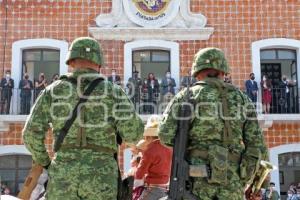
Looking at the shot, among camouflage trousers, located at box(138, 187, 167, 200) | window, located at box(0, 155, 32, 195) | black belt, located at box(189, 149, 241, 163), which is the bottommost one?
window, located at box(0, 155, 32, 195)

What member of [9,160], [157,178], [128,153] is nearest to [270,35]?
[128,153]

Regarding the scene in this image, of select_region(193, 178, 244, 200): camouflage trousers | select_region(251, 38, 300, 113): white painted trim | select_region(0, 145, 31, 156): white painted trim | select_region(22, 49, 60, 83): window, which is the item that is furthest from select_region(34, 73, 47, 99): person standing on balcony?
select_region(193, 178, 244, 200): camouflage trousers

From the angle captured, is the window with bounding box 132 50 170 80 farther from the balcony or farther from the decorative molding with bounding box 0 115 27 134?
the decorative molding with bounding box 0 115 27 134

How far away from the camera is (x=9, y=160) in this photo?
1459 centimetres

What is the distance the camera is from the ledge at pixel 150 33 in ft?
48.7

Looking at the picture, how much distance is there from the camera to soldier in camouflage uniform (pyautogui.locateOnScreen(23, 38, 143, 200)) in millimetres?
4453

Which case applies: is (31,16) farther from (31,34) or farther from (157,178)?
(157,178)

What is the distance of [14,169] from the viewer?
47.8 feet

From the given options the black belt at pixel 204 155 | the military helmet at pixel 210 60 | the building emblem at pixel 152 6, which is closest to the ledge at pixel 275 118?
the building emblem at pixel 152 6

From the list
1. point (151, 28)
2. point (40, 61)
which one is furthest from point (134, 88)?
point (40, 61)

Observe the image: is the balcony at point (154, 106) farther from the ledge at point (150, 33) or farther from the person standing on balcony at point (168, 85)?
the ledge at point (150, 33)

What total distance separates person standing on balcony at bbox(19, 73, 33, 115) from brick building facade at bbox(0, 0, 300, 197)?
0.49 metres

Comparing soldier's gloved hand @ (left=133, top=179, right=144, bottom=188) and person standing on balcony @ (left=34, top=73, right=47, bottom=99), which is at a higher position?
person standing on balcony @ (left=34, top=73, right=47, bottom=99)

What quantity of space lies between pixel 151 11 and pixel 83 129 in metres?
10.8
